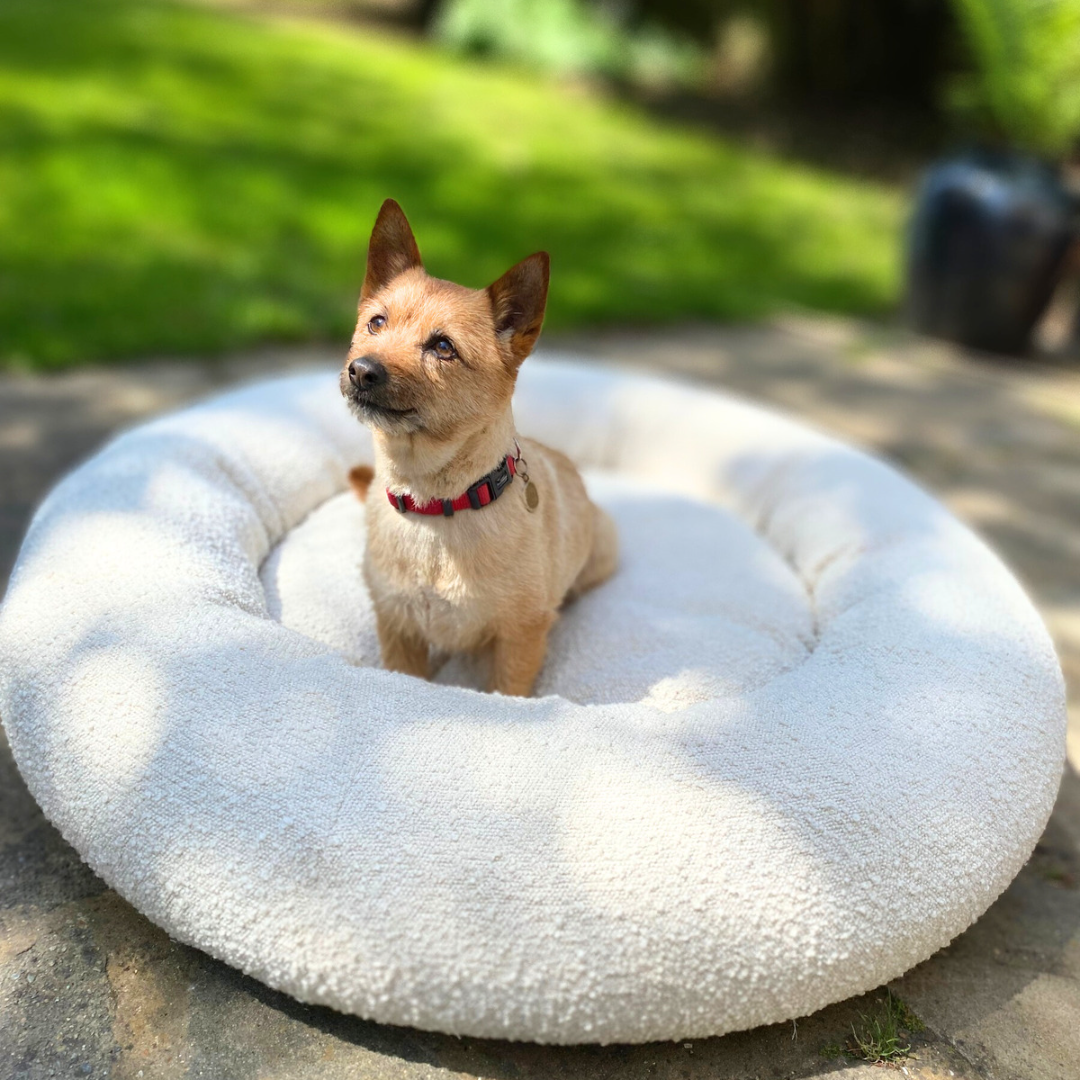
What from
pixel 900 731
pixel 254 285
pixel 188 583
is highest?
pixel 900 731

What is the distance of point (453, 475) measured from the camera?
8.17ft

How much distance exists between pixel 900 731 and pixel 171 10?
41.7ft

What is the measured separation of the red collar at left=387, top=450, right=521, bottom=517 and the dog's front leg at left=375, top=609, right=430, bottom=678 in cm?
38

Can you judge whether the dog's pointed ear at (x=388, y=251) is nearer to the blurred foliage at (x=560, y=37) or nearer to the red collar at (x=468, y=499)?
the red collar at (x=468, y=499)

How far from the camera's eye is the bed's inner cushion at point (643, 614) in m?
2.89

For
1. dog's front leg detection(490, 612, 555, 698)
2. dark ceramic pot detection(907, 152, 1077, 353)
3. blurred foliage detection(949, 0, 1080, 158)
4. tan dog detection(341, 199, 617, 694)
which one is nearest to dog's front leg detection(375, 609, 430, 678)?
tan dog detection(341, 199, 617, 694)

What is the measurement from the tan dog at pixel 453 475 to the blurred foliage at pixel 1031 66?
6114 millimetres

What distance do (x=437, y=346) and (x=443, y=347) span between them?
0.01m

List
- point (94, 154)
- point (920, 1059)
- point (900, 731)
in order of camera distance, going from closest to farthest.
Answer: point (920, 1059)
point (900, 731)
point (94, 154)

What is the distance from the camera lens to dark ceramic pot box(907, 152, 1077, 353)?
6.67 m

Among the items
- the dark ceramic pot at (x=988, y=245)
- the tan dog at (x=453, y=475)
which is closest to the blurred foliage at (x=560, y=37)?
the dark ceramic pot at (x=988, y=245)

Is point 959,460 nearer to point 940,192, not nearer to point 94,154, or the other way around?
point 940,192

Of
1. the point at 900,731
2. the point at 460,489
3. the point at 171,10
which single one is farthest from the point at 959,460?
the point at 171,10

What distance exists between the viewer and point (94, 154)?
753 centimetres
